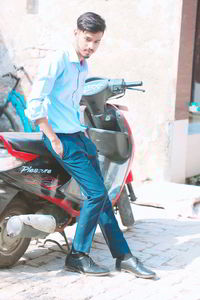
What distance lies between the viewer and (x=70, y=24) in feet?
25.2

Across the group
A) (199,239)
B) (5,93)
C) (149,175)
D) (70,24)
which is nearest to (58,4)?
(70,24)

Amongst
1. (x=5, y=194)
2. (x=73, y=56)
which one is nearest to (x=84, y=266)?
(x=5, y=194)

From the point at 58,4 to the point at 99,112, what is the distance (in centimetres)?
357

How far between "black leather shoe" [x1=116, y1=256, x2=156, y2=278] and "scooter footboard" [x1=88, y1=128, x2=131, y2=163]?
111cm

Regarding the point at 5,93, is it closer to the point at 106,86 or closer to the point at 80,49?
the point at 106,86

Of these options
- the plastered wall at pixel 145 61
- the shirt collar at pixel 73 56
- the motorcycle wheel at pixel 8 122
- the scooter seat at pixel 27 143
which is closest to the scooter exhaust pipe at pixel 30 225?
the scooter seat at pixel 27 143

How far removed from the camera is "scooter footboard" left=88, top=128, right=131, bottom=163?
4672 mm

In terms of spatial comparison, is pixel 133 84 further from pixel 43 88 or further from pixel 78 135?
pixel 43 88

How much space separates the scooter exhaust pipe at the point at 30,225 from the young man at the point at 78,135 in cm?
20

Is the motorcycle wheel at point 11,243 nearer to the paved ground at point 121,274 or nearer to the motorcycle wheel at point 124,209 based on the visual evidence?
the paved ground at point 121,274

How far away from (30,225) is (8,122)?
5146 mm

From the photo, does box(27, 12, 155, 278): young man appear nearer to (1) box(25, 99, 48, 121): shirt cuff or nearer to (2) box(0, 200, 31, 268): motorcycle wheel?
(1) box(25, 99, 48, 121): shirt cuff

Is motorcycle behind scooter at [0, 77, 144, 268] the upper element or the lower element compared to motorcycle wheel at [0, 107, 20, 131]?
upper

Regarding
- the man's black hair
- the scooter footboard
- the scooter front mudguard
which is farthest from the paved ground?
the man's black hair
